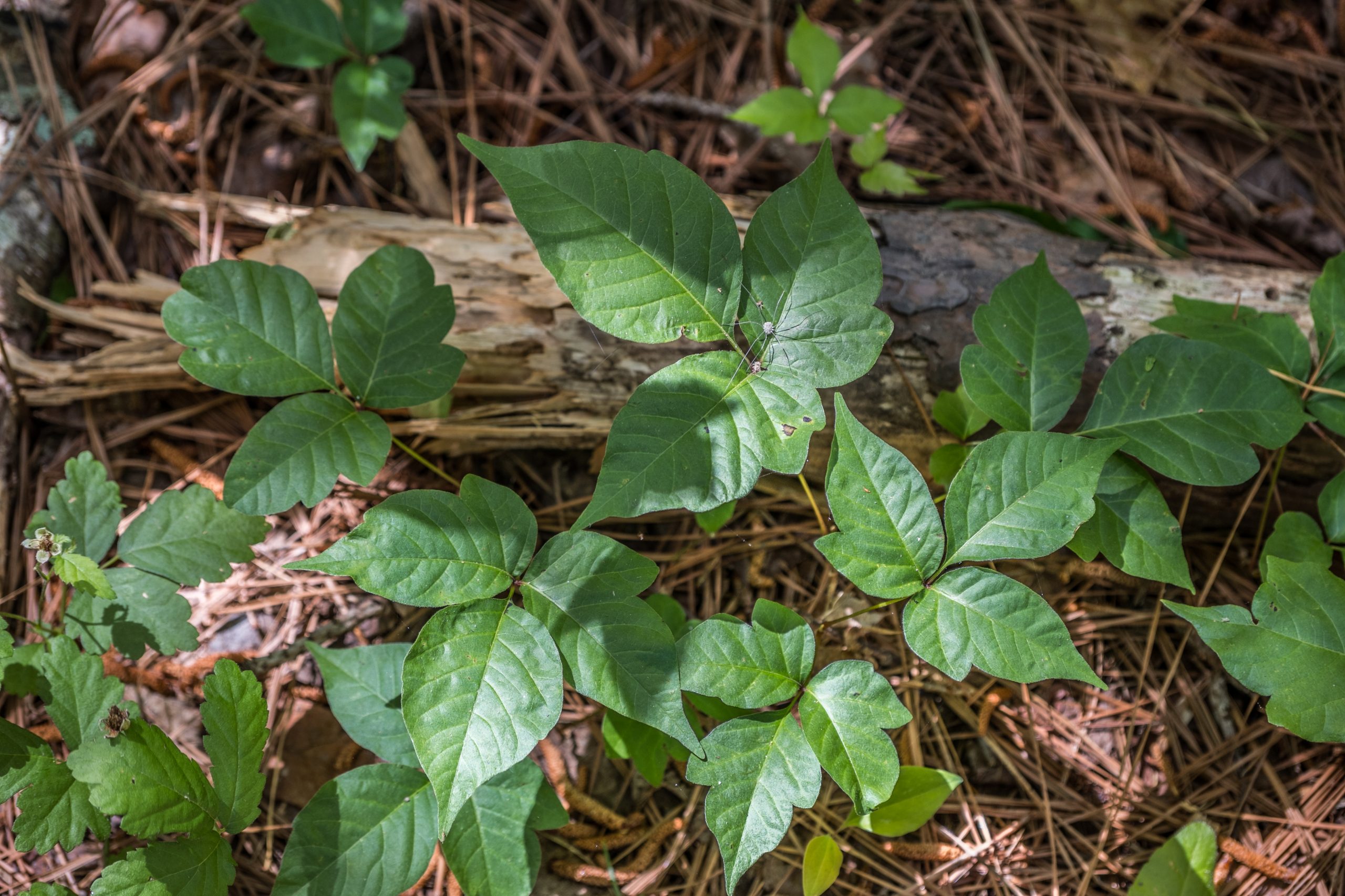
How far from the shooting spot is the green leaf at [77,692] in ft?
4.97

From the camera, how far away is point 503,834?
1.54 meters

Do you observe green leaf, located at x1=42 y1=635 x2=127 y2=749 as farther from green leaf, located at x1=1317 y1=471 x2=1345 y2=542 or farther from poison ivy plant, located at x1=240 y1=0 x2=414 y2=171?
green leaf, located at x1=1317 y1=471 x2=1345 y2=542

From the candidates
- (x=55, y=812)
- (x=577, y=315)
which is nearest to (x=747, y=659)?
(x=577, y=315)

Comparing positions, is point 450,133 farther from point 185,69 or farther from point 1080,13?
point 1080,13

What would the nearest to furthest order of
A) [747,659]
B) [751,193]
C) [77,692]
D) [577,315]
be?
[747,659]
[77,692]
[577,315]
[751,193]

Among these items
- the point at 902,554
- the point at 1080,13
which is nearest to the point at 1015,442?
the point at 902,554

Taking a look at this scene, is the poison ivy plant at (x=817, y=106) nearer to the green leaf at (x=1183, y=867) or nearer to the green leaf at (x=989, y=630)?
the green leaf at (x=989, y=630)

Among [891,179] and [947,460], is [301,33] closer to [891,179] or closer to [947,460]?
[891,179]

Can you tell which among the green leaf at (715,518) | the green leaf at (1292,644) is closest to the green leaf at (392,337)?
the green leaf at (715,518)

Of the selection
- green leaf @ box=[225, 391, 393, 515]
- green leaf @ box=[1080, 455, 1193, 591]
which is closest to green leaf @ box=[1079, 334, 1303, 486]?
green leaf @ box=[1080, 455, 1193, 591]

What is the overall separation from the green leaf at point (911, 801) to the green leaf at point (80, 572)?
159cm

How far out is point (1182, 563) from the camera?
154 centimetres

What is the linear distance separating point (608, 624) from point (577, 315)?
879mm

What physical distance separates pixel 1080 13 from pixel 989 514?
7.31 ft
